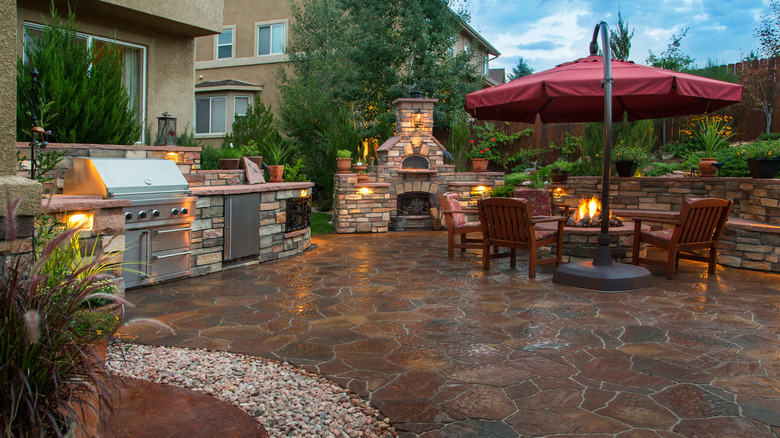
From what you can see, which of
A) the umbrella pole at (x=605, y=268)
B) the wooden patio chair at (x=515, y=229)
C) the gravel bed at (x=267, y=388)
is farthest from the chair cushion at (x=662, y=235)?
the gravel bed at (x=267, y=388)

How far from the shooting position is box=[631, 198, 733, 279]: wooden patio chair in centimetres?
684

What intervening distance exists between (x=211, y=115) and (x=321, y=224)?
854cm

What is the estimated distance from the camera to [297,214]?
29.3 ft

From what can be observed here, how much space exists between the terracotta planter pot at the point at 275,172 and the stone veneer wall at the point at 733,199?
549 cm

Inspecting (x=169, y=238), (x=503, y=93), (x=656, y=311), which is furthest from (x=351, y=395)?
(x=503, y=93)

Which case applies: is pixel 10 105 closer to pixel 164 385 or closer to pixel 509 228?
pixel 164 385

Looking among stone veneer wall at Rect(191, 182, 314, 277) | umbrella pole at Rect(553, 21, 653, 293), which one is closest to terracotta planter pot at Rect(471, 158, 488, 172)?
stone veneer wall at Rect(191, 182, 314, 277)

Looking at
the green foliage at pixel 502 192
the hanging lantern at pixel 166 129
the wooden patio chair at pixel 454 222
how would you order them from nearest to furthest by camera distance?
the wooden patio chair at pixel 454 222 → the hanging lantern at pixel 166 129 → the green foliage at pixel 502 192

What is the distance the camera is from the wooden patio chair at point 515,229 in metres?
6.93

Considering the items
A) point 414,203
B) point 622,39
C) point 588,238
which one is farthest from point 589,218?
point 622,39

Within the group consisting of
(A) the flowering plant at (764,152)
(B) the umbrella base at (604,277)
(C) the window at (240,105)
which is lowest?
(B) the umbrella base at (604,277)

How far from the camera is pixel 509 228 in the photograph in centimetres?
717

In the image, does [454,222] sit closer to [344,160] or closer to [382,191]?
[382,191]

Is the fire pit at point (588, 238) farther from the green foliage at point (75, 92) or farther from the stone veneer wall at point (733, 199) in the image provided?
the green foliage at point (75, 92)
